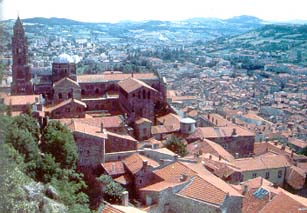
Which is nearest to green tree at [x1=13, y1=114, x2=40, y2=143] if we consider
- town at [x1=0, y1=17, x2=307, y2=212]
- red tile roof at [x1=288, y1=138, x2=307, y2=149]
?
town at [x1=0, y1=17, x2=307, y2=212]

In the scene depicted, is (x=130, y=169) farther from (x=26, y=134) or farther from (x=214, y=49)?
(x=214, y=49)

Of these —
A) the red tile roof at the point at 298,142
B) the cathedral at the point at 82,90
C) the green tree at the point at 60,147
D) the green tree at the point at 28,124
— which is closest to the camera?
the green tree at the point at 60,147

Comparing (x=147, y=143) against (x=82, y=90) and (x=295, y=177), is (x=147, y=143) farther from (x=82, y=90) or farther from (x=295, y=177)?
(x=295, y=177)

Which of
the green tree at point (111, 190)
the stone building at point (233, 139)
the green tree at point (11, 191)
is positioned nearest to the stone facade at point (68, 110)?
the green tree at point (111, 190)

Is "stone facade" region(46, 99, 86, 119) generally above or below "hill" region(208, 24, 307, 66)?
above

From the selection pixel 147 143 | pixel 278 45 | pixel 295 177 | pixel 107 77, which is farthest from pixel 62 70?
pixel 278 45

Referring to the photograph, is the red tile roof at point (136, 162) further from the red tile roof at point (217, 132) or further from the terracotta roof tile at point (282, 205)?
the red tile roof at point (217, 132)

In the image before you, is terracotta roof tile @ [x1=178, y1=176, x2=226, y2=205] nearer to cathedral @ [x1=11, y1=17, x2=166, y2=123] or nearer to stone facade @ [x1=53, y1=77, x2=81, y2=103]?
cathedral @ [x1=11, y1=17, x2=166, y2=123]

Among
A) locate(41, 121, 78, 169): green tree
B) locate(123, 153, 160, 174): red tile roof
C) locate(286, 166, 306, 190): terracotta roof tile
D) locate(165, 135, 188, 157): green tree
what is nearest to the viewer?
locate(41, 121, 78, 169): green tree
